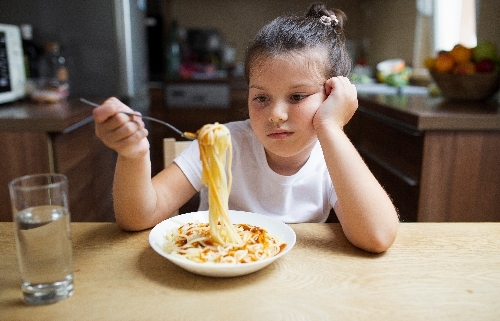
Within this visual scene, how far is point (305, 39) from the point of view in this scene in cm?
107

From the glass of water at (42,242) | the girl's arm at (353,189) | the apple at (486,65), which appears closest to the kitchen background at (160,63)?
the apple at (486,65)

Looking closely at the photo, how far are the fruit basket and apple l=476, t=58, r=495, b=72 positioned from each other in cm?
2

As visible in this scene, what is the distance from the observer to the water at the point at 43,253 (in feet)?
2.07

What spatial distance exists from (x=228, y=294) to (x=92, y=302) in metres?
0.20

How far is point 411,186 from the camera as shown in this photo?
1.97 metres

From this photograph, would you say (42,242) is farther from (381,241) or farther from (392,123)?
(392,123)

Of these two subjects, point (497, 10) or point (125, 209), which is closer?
point (125, 209)

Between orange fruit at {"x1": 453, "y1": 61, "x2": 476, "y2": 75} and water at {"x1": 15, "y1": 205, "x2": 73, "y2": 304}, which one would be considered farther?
orange fruit at {"x1": 453, "y1": 61, "x2": 476, "y2": 75}

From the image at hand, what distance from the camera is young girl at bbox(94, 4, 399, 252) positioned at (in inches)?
33.6

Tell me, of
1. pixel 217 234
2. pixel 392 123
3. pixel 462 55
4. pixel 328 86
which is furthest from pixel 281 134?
pixel 462 55

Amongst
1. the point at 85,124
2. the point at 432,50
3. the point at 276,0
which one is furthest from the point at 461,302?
the point at 276,0

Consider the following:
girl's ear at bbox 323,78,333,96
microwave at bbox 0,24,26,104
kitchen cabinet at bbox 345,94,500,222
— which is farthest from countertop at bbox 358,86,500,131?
microwave at bbox 0,24,26,104

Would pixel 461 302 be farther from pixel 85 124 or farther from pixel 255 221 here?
pixel 85 124

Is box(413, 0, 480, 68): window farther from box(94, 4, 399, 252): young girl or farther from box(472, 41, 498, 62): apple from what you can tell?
box(94, 4, 399, 252): young girl
